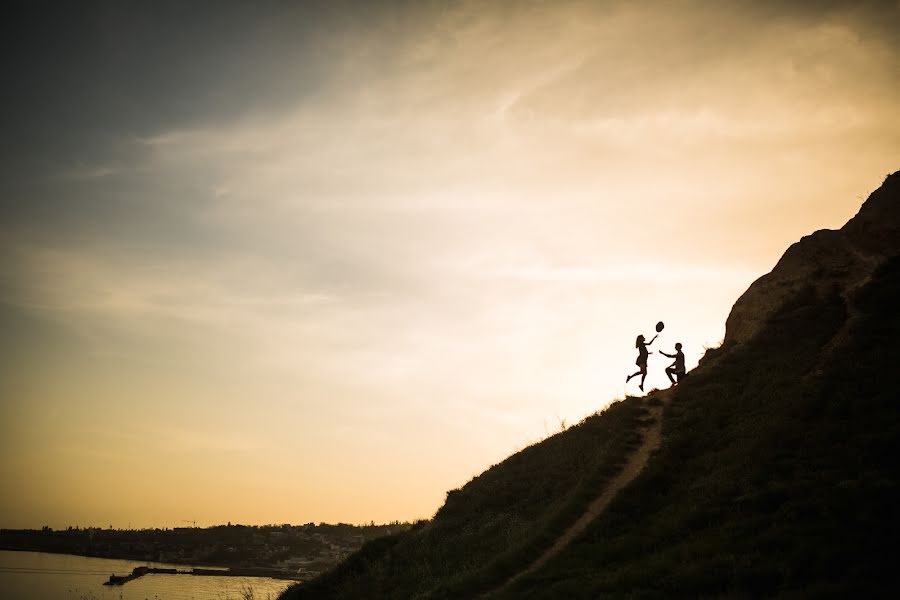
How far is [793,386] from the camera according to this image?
867 inches

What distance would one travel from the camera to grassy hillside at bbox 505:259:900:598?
39.9ft

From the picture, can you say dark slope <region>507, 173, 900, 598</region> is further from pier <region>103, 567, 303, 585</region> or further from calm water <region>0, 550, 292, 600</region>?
pier <region>103, 567, 303, 585</region>

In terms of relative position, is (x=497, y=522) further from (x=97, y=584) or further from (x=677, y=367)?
(x=97, y=584)

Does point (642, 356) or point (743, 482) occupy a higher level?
point (642, 356)

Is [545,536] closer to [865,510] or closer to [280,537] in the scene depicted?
[865,510]

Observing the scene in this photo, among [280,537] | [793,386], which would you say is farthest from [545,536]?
[280,537]

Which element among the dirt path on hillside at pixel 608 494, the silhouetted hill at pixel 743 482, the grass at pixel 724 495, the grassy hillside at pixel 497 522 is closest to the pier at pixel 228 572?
the grassy hillside at pixel 497 522

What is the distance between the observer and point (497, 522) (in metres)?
25.2

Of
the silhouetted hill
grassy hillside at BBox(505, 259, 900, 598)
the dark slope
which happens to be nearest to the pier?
the silhouetted hill

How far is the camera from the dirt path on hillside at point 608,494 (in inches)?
725

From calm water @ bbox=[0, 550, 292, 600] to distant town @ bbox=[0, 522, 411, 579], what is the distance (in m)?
9.52

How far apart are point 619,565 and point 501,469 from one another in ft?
54.7

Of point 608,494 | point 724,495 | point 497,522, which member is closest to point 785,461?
point 724,495

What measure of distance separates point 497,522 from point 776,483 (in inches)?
499
